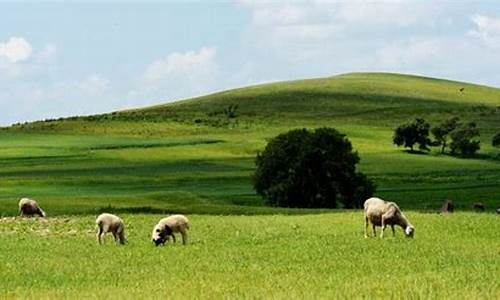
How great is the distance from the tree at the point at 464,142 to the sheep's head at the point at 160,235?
98.6 metres

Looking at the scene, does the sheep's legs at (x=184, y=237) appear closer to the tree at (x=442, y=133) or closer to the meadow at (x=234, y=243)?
the meadow at (x=234, y=243)

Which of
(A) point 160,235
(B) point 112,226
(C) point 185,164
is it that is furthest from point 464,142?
(A) point 160,235

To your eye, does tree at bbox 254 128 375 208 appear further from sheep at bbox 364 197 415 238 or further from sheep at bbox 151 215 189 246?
sheep at bbox 151 215 189 246

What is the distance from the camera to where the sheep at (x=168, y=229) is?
36713mm

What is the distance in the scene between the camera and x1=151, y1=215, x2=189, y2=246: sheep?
36.7m

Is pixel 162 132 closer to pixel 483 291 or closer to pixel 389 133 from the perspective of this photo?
pixel 389 133

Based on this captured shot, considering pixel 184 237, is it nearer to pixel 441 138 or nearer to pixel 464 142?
pixel 464 142

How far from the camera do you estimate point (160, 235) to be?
36719mm

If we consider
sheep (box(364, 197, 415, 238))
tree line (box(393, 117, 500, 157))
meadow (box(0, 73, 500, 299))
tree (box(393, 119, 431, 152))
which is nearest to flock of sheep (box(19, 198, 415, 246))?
sheep (box(364, 197, 415, 238))

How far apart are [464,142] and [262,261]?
105 meters

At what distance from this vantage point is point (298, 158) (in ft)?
254

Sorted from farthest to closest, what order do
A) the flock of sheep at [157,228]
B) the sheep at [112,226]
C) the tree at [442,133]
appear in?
1. the tree at [442,133]
2. the sheep at [112,226]
3. the flock of sheep at [157,228]

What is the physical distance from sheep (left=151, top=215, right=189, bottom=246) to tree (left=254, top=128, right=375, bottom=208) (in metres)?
39.8

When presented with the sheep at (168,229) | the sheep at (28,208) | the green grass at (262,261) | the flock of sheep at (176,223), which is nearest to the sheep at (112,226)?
the flock of sheep at (176,223)
